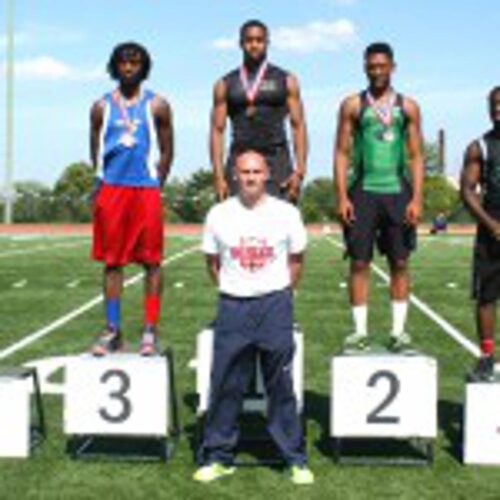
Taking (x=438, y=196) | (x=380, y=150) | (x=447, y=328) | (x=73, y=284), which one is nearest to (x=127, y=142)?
(x=380, y=150)

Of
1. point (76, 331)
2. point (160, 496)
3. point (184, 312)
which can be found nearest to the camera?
point (160, 496)

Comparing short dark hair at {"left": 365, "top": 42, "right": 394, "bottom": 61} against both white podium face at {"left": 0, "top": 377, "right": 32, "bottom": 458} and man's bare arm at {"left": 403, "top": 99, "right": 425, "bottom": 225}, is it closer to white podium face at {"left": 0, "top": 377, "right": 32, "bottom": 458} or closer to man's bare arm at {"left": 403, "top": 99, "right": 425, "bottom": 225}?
man's bare arm at {"left": 403, "top": 99, "right": 425, "bottom": 225}

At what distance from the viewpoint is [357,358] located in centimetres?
559

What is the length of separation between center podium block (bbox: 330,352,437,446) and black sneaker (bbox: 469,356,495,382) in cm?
27

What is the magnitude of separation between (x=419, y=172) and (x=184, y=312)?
595 cm

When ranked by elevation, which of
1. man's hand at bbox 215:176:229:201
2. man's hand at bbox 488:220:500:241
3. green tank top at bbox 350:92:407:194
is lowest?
man's hand at bbox 488:220:500:241

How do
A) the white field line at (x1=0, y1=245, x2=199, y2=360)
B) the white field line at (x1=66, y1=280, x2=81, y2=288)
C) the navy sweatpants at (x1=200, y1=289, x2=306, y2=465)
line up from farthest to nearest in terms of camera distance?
the white field line at (x1=66, y1=280, x2=81, y2=288), the white field line at (x1=0, y1=245, x2=199, y2=360), the navy sweatpants at (x1=200, y1=289, x2=306, y2=465)

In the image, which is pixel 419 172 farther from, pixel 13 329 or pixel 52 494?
pixel 13 329

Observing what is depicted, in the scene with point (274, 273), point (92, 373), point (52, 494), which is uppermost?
point (274, 273)

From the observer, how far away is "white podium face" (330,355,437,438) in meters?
5.53

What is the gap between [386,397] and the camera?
5562mm

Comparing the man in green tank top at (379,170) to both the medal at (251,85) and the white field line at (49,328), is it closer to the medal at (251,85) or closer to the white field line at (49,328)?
the medal at (251,85)

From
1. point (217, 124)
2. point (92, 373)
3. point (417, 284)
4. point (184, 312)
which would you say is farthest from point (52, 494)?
point (417, 284)

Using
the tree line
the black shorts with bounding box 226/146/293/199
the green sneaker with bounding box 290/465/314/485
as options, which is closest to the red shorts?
the black shorts with bounding box 226/146/293/199
